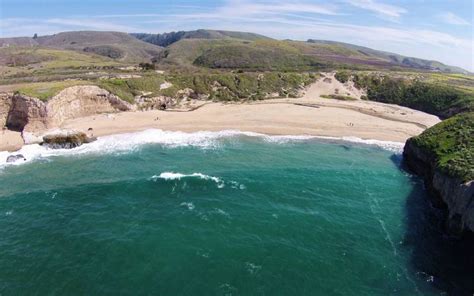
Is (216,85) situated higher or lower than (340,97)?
higher

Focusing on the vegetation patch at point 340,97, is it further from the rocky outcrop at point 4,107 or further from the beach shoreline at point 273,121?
the rocky outcrop at point 4,107

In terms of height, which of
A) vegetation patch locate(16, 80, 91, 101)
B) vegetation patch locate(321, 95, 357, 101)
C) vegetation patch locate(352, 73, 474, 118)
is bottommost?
vegetation patch locate(16, 80, 91, 101)

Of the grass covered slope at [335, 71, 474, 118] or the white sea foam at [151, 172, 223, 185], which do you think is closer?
the white sea foam at [151, 172, 223, 185]

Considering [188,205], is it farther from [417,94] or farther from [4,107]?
[417,94]

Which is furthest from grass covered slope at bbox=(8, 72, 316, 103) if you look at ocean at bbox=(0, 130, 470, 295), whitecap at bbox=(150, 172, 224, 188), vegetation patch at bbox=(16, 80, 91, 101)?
whitecap at bbox=(150, 172, 224, 188)

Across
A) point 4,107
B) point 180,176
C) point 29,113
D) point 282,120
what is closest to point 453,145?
point 282,120

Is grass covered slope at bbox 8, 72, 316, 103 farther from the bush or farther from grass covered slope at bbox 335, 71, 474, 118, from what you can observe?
grass covered slope at bbox 335, 71, 474, 118

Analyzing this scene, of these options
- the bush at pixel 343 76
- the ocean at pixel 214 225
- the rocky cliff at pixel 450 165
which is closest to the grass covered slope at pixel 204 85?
the bush at pixel 343 76
